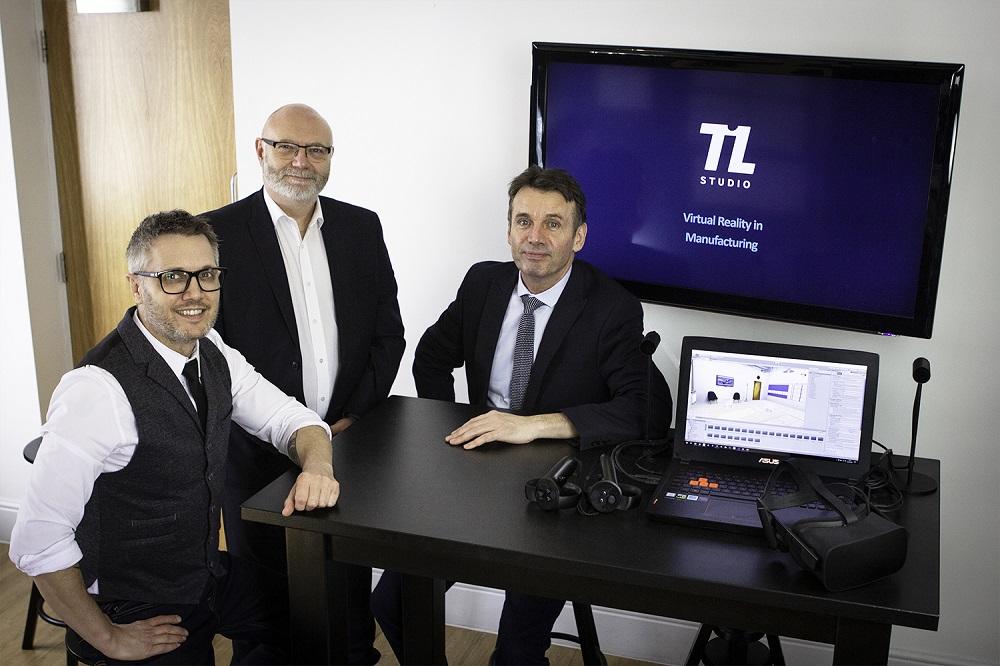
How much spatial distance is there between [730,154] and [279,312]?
1290 mm

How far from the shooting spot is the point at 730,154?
2.64m

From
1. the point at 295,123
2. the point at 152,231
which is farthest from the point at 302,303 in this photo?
the point at 152,231

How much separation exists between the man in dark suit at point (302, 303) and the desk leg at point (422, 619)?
35cm

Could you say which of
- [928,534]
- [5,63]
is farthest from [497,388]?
[5,63]

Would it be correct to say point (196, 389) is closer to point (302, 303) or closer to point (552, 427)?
point (302, 303)

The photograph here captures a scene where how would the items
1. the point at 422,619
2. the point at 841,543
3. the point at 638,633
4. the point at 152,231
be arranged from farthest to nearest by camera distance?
the point at 638,633 → the point at 422,619 → the point at 152,231 → the point at 841,543

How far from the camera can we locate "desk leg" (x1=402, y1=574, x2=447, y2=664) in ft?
7.59

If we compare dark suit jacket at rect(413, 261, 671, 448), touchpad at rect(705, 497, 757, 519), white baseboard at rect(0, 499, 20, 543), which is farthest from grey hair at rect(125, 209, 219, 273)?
white baseboard at rect(0, 499, 20, 543)

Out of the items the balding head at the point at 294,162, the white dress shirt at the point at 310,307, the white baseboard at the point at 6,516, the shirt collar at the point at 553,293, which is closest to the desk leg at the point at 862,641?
the shirt collar at the point at 553,293

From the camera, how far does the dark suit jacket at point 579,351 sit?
2.31 meters

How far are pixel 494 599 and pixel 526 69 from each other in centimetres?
175

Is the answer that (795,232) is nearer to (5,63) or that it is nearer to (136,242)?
(136,242)

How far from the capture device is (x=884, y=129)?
2.45 meters

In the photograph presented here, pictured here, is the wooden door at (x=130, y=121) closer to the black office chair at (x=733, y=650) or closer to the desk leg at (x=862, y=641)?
the black office chair at (x=733, y=650)
